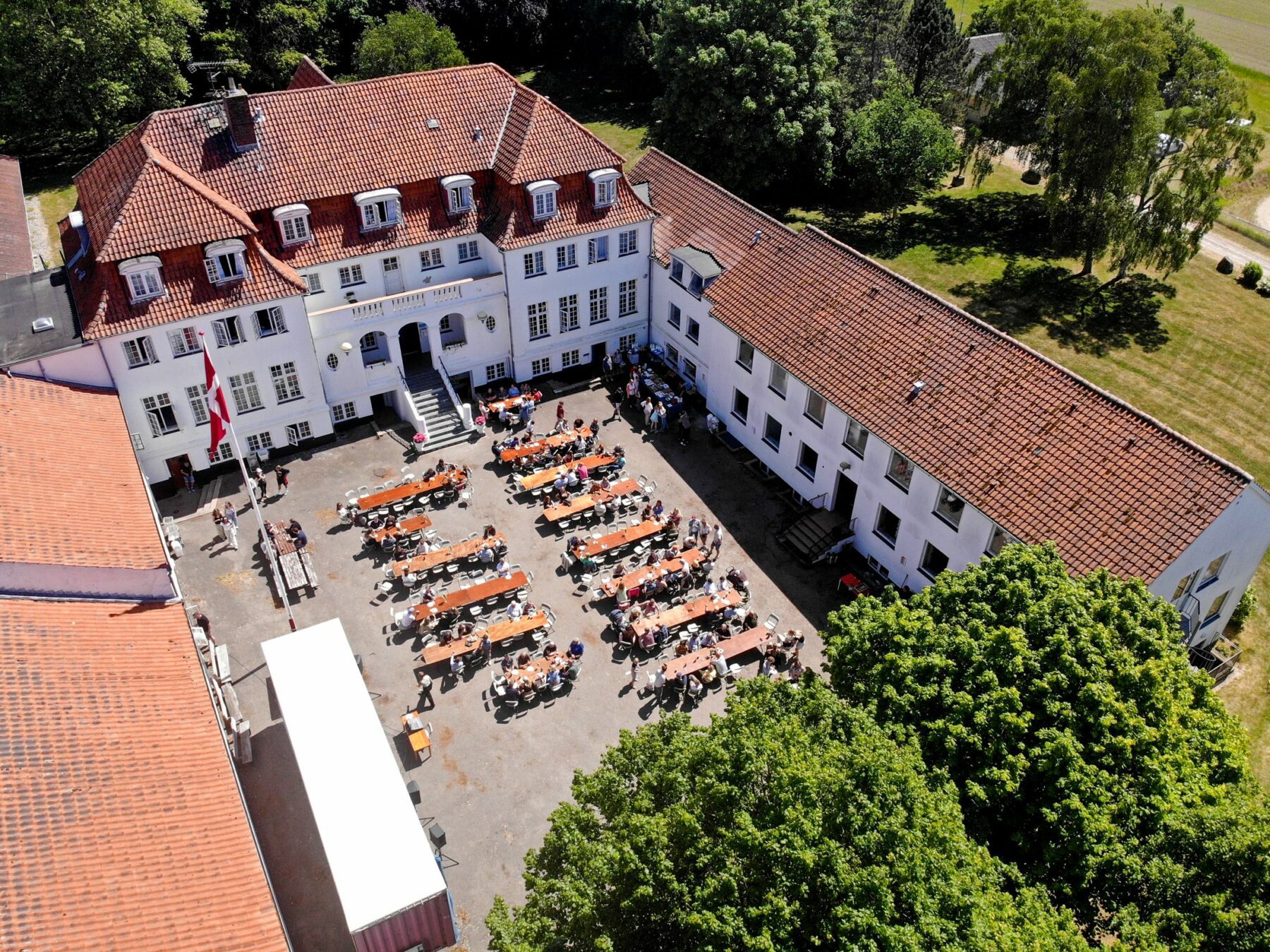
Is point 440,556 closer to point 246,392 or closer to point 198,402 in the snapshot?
point 246,392

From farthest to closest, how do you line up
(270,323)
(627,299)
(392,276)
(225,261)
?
1. (627,299)
2. (392,276)
3. (270,323)
4. (225,261)

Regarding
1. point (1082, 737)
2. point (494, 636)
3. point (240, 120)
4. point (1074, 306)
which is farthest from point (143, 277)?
point (1074, 306)

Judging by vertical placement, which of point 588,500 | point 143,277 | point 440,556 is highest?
point 143,277

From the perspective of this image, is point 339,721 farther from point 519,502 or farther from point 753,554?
point 753,554

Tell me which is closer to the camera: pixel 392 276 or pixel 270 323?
pixel 270 323

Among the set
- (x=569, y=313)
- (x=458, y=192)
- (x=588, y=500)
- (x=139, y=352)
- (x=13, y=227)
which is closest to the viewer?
(x=139, y=352)

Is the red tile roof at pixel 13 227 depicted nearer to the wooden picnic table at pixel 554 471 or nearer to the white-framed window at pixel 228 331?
the white-framed window at pixel 228 331
